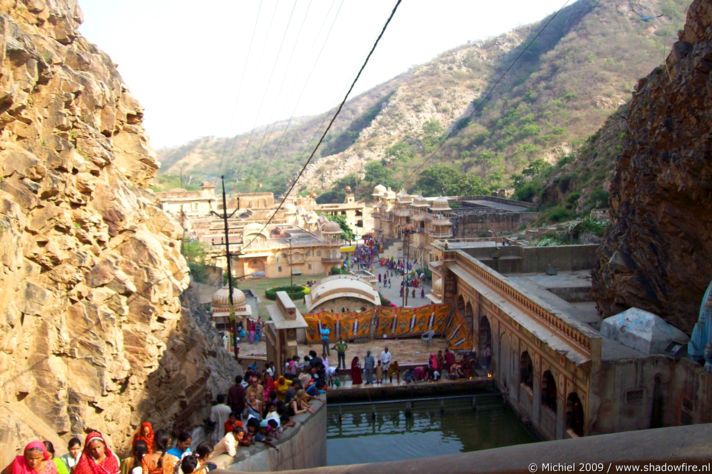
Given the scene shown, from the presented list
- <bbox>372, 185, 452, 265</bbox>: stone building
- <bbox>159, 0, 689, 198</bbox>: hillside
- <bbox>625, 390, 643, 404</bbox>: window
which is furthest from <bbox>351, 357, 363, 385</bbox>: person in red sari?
<bbox>159, 0, 689, 198</bbox>: hillside

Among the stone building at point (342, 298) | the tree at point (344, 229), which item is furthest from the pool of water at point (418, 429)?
the tree at point (344, 229)

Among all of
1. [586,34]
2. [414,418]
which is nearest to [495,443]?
[414,418]

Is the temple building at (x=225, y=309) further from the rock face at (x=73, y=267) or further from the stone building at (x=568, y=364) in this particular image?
the rock face at (x=73, y=267)

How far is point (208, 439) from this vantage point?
11930 millimetres

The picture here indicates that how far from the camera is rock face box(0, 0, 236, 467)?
9.32 m

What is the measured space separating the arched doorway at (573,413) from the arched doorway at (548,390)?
51.7 inches

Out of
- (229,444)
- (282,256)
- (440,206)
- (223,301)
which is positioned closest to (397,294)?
(282,256)

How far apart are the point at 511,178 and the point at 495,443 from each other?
67.1 metres

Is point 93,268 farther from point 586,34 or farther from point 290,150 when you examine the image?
point 290,150

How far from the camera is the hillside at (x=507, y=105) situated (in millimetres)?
92625

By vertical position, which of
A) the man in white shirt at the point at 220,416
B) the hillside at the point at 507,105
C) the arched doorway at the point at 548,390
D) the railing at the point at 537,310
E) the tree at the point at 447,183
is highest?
the hillside at the point at 507,105

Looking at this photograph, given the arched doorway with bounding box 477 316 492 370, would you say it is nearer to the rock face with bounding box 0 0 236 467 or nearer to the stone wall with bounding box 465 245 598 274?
the stone wall with bounding box 465 245 598 274

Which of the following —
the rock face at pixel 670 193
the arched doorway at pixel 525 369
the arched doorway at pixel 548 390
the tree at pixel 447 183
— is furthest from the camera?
the tree at pixel 447 183

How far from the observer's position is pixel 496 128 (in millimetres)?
102875
